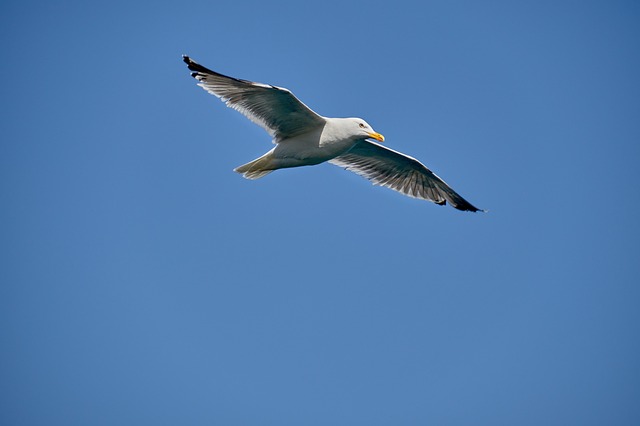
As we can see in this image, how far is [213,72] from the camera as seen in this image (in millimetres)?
12602

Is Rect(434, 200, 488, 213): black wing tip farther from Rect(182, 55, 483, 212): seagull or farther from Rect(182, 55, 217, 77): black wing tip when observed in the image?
Rect(182, 55, 217, 77): black wing tip

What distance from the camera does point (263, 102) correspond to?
13.0 metres

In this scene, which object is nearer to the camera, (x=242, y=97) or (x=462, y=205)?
(x=242, y=97)

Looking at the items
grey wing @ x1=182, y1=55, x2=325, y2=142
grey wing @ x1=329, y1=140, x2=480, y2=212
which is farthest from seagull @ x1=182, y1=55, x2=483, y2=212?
grey wing @ x1=329, y1=140, x2=480, y2=212

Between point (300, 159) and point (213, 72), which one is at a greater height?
point (213, 72)

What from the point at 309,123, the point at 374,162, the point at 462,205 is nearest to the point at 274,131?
the point at 309,123

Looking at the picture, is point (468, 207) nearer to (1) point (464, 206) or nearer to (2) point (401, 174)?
(1) point (464, 206)

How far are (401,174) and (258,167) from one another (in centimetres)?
352

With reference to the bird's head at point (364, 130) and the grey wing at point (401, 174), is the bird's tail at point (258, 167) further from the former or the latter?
the grey wing at point (401, 174)

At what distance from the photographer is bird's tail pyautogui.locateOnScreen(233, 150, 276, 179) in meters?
13.4

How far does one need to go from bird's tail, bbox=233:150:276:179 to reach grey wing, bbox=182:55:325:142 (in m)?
0.39

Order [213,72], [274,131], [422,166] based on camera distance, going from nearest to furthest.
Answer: [213,72], [274,131], [422,166]

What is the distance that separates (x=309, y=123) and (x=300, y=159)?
0.63m

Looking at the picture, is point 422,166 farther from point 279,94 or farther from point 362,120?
point 279,94
